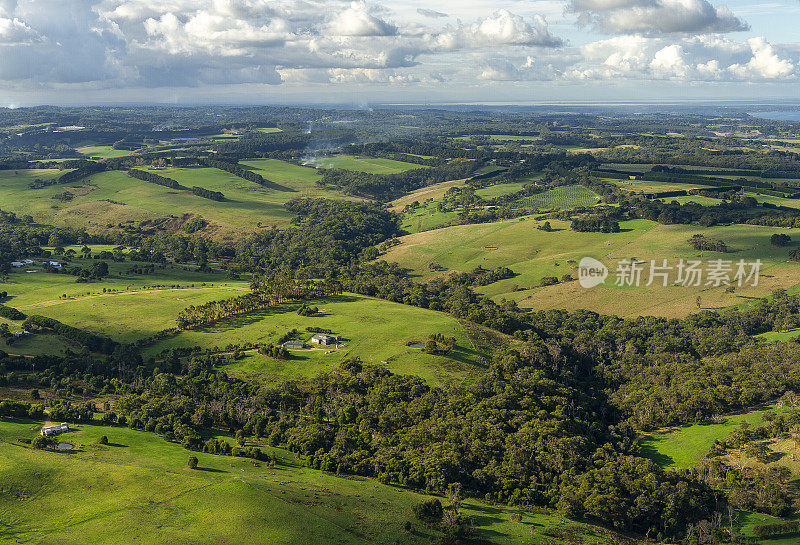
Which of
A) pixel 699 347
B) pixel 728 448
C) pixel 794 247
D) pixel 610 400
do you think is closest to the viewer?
pixel 728 448

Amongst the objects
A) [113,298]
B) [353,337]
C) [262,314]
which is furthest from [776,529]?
[113,298]

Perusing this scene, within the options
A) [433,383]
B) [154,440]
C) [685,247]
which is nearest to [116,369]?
[154,440]

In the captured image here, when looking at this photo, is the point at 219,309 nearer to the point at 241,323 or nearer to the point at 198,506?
the point at 241,323

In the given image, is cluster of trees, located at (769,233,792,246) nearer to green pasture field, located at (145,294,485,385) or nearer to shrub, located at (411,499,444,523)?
green pasture field, located at (145,294,485,385)

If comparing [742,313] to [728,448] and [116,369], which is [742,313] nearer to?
[728,448]

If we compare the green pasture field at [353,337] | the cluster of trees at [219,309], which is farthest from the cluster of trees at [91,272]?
the green pasture field at [353,337]

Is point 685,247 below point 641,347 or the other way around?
the other way around

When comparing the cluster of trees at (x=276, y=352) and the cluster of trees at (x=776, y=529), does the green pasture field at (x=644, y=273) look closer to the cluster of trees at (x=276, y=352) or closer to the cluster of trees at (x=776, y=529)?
the cluster of trees at (x=276, y=352)
